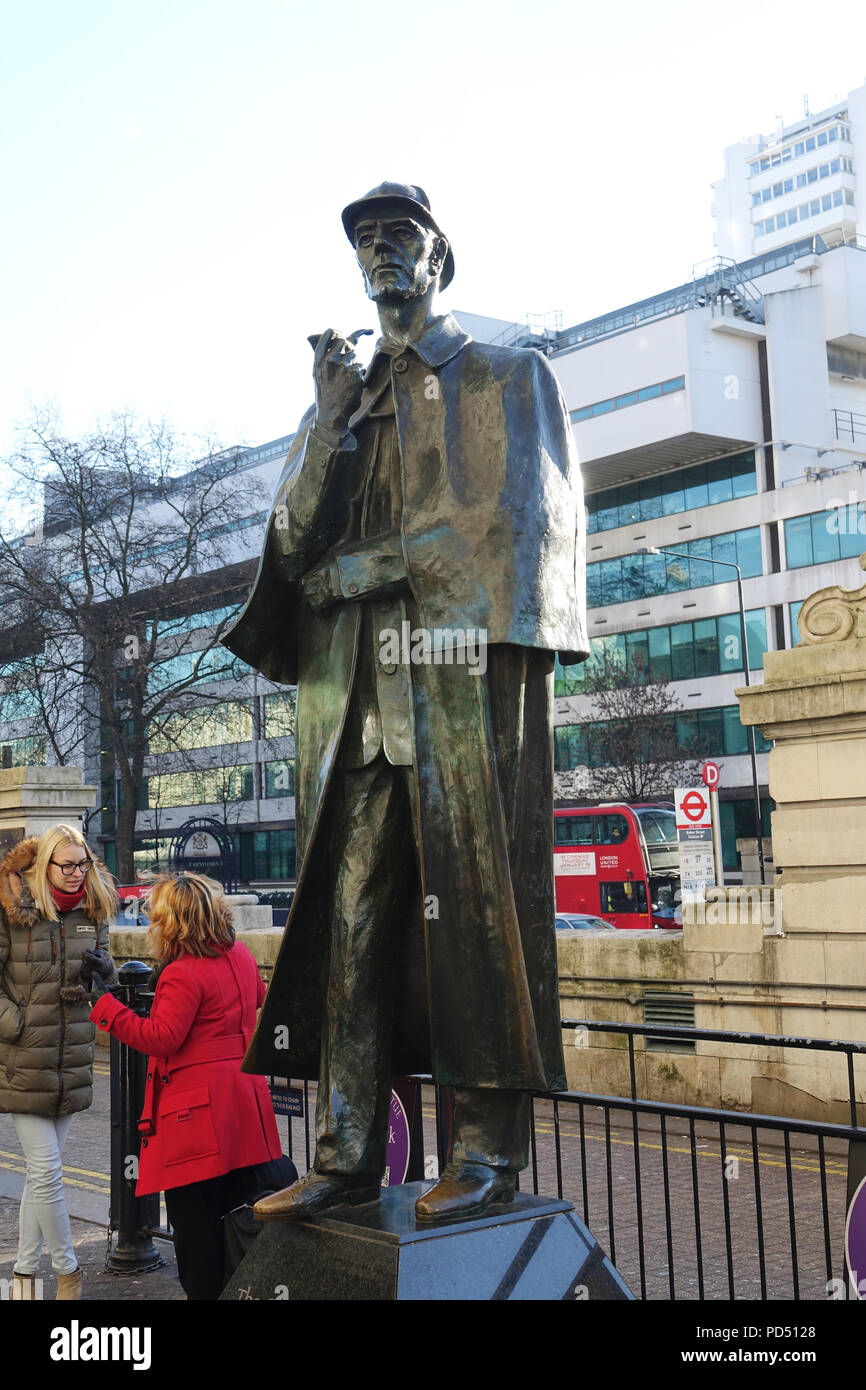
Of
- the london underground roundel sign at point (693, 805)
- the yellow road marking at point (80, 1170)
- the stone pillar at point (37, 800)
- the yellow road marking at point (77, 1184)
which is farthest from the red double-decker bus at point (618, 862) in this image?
the yellow road marking at point (77, 1184)

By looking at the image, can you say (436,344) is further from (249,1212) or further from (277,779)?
(277,779)

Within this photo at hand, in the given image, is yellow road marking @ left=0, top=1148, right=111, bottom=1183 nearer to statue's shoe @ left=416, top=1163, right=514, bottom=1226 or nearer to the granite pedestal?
the granite pedestal

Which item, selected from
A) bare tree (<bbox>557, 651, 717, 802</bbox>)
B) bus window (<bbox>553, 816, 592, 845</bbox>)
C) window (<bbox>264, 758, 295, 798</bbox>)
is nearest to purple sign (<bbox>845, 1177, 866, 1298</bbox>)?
bus window (<bbox>553, 816, 592, 845</bbox>)

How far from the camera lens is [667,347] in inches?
2111

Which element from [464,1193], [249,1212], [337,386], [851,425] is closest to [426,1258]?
[464,1193]

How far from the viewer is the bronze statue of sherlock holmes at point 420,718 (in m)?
3.82

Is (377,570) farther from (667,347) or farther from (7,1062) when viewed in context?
(667,347)

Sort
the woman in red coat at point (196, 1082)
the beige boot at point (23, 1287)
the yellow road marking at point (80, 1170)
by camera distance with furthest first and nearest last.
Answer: the yellow road marking at point (80, 1170) < the beige boot at point (23, 1287) < the woman in red coat at point (196, 1082)

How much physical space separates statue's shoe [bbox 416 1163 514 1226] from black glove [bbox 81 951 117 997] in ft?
9.71

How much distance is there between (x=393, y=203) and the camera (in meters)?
4.13

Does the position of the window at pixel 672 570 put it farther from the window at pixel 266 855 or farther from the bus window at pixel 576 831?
the bus window at pixel 576 831

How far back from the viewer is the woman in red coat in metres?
5.31

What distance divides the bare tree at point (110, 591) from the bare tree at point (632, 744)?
18.3m
